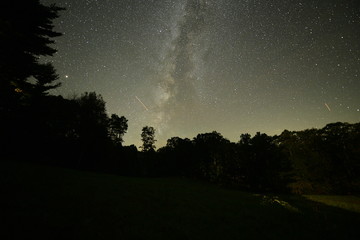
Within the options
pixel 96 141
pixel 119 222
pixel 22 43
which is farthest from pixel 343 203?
pixel 96 141

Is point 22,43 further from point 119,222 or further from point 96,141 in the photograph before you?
point 96,141

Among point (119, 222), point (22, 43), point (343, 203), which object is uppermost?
point (22, 43)

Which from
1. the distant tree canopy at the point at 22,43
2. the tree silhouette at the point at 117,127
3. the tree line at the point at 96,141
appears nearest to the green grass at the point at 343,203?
the tree line at the point at 96,141

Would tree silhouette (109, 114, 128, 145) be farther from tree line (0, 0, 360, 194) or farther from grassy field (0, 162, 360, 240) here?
grassy field (0, 162, 360, 240)

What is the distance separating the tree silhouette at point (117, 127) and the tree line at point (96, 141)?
257mm

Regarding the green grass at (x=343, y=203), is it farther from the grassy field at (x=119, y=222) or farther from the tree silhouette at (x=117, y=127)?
the tree silhouette at (x=117, y=127)

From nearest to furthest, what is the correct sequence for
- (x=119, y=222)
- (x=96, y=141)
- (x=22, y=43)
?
1. (x=119, y=222)
2. (x=22, y=43)
3. (x=96, y=141)

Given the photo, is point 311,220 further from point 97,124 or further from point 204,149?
point 204,149

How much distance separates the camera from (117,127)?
46.6 meters

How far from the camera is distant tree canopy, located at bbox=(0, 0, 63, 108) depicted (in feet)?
36.2

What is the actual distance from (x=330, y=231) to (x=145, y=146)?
189ft

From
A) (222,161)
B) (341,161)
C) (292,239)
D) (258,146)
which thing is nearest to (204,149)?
(222,161)

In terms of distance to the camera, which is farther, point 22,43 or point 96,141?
point 96,141

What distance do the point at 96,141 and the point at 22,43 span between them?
2992 centimetres
